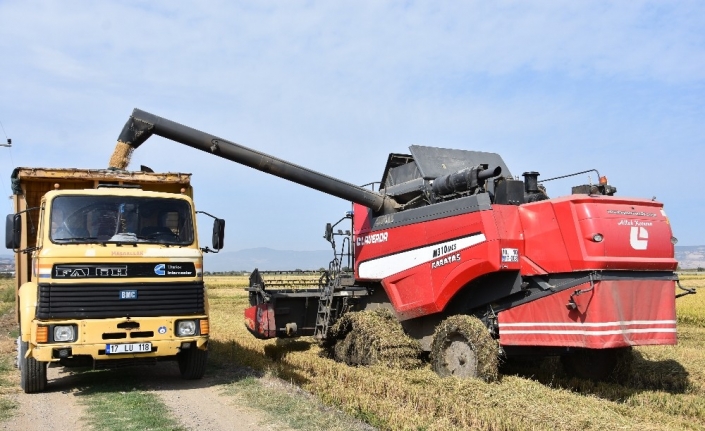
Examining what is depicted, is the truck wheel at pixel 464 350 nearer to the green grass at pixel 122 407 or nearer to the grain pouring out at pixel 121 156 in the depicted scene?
the green grass at pixel 122 407

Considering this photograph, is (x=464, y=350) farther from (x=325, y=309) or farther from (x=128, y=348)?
(x=128, y=348)

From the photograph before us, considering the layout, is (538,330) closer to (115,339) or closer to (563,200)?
(563,200)

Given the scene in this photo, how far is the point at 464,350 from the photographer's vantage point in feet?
29.4

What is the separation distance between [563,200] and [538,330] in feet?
5.59

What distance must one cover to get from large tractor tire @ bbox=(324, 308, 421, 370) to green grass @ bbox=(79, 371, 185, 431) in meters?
3.32

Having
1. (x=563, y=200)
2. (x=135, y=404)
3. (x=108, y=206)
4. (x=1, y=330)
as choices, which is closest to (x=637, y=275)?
(x=563, y=200)

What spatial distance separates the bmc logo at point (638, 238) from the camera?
820cm

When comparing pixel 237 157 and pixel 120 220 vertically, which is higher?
pixel 237 157

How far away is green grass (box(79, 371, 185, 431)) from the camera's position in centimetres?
668

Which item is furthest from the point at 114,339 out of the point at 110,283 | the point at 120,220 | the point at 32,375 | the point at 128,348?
the point at 120,220

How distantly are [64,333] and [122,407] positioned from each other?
125 cm

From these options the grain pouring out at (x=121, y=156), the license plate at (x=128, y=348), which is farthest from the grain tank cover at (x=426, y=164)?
the license plate at (x=128, y=348)

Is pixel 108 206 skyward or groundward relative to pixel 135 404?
skyward

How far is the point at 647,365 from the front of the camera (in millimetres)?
10281
